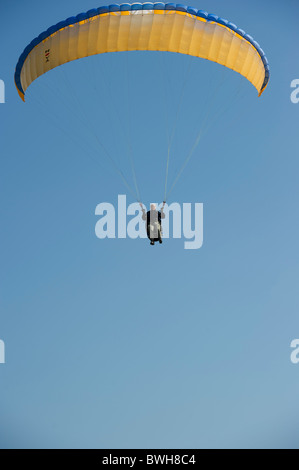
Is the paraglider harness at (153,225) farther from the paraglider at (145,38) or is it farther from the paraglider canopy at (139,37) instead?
the paraglider canopy at (139,37)

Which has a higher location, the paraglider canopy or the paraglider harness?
the paraglider canopy

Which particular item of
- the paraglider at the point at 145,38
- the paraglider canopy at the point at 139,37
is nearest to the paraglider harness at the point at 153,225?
the paraglider at the point at 145,38

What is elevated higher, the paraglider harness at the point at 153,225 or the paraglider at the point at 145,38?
the paraglider at the point at 145,38

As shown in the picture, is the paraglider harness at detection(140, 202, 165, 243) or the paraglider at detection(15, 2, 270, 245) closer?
the paraglider at detection(15, 2, 270, 245)

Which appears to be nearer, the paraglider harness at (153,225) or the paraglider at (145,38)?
the paraglider at (145,38)

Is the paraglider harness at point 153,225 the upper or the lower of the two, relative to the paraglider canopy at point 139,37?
lower

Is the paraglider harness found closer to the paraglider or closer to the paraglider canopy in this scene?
the paraglider

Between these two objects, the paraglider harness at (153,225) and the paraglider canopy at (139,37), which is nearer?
the paraglider canopy at (139,37)

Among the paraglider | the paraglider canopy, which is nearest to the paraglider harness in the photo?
the paraglider
